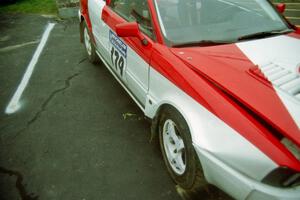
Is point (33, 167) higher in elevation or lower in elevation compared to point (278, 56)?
lower

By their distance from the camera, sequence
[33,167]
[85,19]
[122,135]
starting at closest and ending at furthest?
[33,167]
[122,135]
[85,19]

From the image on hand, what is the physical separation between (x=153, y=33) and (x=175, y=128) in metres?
0.92

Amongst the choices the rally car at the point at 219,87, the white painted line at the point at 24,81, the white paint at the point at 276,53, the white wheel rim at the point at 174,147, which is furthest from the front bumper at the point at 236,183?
the white painted line at the point at 24,81

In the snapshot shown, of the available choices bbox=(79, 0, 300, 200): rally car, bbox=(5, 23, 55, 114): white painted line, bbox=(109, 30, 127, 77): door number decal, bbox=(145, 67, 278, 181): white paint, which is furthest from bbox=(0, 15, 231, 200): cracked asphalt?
bbox=(145, 67, 278, 181): white paint

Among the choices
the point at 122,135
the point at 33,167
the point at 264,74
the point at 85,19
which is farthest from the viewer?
the point at 85,19

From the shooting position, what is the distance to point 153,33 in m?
2.84

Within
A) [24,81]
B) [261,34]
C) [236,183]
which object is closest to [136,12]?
[261,34]

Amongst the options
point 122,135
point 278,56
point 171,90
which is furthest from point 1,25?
point 278,56

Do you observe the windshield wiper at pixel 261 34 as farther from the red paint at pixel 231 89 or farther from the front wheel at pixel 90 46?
the front wheel at pixel 90 46

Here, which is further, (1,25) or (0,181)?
(1,25)

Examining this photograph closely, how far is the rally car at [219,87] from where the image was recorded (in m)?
1.88

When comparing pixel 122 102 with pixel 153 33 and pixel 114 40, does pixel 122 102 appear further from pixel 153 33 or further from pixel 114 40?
pixel 153 33

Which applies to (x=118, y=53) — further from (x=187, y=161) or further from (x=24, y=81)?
(x=24, y=81)

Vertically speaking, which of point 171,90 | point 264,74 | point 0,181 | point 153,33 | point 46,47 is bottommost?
point 0,181
